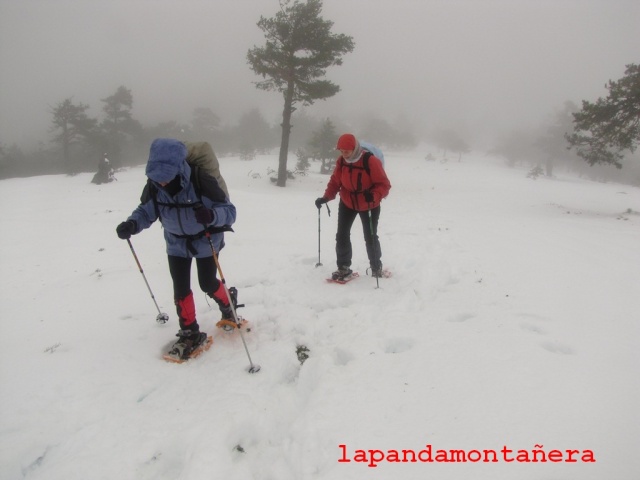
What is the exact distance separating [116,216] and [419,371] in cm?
1244

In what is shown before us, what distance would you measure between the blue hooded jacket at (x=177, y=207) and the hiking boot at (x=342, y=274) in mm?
2541

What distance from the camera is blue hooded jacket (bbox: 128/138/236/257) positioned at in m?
3.19

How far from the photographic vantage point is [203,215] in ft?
10.8

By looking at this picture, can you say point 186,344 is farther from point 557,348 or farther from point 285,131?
point 285,131

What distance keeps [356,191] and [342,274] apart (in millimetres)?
1544

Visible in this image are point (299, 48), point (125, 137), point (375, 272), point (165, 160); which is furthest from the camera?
point (125, 137)

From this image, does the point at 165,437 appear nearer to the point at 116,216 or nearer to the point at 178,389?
the point at 178,389

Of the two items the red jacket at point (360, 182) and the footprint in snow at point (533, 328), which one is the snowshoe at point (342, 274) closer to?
the red jacket at point (360, 182)

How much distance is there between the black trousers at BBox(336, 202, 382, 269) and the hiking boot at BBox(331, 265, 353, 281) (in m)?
0.07

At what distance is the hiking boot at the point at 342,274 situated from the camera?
19.4ft

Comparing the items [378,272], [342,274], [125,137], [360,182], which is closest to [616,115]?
[378,272]

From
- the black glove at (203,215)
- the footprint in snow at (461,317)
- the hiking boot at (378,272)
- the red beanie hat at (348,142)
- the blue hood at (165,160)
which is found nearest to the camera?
the blue hood at (165,160)

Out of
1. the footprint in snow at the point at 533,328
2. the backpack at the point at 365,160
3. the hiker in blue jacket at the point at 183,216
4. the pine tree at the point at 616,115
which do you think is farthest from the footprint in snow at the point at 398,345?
the pine tree at the point at 616,115

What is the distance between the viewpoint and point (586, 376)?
3002 mm
